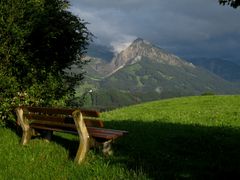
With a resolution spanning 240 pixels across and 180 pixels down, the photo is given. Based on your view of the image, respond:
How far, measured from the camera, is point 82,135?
1220 cm

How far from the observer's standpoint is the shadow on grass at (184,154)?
11.0m

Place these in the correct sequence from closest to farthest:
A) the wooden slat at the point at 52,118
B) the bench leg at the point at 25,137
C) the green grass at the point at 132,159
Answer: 1. the green grass at the point at 132,159
2. the wooden slat at the point at 52,118
3. the bench leg at the point at 25,137

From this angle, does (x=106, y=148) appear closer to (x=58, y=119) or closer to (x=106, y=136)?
(x=106, y=136)

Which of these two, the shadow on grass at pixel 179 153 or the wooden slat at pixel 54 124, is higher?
→ the wooden slat at pixel 54 124

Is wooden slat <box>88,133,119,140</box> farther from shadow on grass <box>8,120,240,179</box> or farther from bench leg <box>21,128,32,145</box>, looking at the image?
bench leg <box>21,128,32,145</box>

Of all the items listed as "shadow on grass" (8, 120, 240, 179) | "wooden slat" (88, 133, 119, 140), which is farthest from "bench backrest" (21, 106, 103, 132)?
"shadow on grass" (8, 120, 240, 179)

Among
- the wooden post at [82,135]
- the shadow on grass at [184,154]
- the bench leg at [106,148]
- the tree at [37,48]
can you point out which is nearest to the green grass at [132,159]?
the shadow on grass at [184,154]

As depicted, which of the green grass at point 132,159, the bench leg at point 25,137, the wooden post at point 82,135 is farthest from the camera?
the bench leg at point 25,137

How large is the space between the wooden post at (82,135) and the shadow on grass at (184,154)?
0.88m

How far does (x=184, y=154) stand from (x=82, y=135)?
3911mm

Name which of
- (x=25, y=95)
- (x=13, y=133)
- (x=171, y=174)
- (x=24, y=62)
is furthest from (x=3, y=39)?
(x=171, y=174)

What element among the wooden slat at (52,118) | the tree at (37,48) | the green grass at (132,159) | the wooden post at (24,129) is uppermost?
the tree at (37,48)

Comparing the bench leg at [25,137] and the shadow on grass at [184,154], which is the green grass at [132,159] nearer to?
the shadow on grass at [184,154]

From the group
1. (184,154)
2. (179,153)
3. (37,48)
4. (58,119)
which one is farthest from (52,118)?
(37,48)
